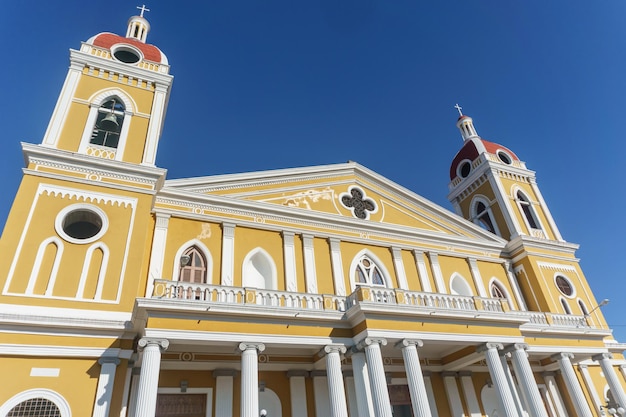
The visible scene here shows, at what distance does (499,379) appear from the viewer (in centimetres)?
1271

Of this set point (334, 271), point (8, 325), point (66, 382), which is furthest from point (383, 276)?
point (8, 325)

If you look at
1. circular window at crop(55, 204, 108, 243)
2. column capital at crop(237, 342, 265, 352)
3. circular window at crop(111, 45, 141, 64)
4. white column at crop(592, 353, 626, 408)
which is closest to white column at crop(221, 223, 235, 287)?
column capital at crop(237, 342, 265, 352)

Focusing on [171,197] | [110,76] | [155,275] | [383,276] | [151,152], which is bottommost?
[155,275]

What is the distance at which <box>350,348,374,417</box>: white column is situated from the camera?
1141 cm

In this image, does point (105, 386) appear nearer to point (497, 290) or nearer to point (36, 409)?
point (36, 409)

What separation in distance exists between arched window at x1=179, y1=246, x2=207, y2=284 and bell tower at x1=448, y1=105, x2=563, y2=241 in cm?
1570

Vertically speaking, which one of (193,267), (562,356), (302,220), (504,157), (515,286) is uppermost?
(504,157)

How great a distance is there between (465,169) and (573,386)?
1382 centimetres

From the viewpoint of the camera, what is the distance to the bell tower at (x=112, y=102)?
13.8 meters

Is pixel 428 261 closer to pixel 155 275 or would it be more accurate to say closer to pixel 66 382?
pixel 155 275

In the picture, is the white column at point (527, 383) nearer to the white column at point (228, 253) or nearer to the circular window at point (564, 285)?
the circular window at point (564, 285)

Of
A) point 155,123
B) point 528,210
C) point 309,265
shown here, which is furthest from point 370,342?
point 528,210

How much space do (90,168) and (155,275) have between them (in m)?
4.02

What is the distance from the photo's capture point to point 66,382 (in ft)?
32.7
